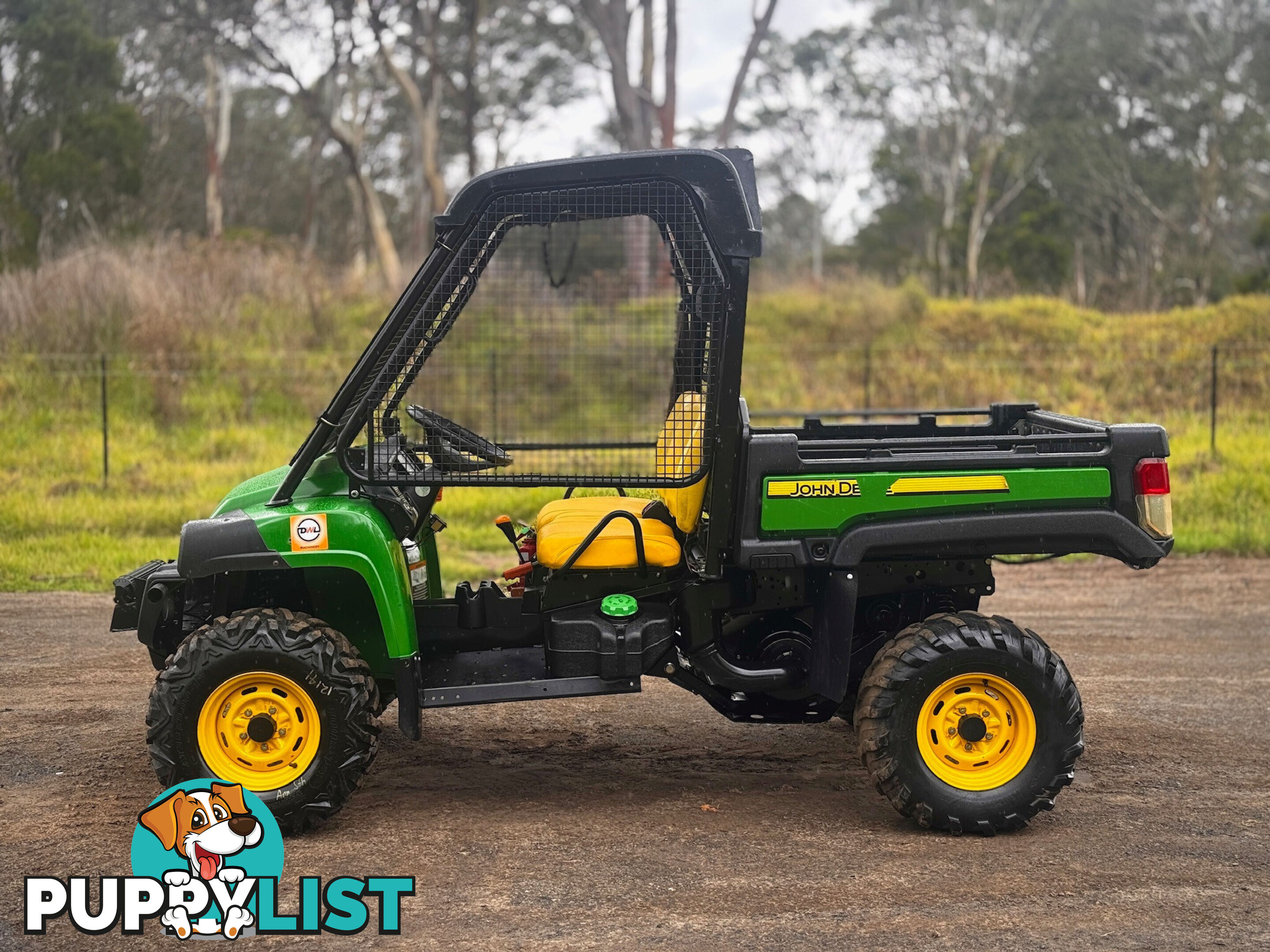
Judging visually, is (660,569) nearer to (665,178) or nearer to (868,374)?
(665,178)

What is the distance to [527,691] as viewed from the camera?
4.82 m

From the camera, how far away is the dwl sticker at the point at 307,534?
462 cm

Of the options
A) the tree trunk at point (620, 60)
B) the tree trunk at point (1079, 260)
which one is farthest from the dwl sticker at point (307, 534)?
the tree trunk at point (1079, 260)

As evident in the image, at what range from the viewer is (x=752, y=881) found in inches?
168

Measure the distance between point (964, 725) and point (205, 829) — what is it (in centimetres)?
255

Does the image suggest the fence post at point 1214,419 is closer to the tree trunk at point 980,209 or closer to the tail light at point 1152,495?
the tail light at point 1152,495

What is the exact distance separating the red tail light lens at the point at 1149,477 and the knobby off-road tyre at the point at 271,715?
2.75 metres

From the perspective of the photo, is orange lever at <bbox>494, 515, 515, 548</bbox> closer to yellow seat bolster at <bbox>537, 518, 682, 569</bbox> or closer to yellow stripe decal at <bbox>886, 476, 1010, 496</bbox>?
yellow seat bolster at <bbox>537, 518, 682, 569</bbox>

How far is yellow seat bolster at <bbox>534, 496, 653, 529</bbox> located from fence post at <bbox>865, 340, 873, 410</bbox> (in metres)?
9.79

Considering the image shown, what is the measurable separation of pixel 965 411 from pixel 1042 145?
99.5 ft

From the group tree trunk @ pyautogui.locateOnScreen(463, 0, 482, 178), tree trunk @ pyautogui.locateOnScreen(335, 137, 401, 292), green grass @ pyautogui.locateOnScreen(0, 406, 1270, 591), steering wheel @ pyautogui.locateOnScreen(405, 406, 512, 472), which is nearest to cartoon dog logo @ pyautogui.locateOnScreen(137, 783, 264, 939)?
steering wheel @ pyautogui.locateOnScreen(405, 406, 512, 472)

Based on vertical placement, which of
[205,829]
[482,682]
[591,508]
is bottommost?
[205,829]

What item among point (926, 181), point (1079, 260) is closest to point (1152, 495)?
point (1079, 260)

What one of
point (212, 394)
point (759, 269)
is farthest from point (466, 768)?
point (759, 269)
